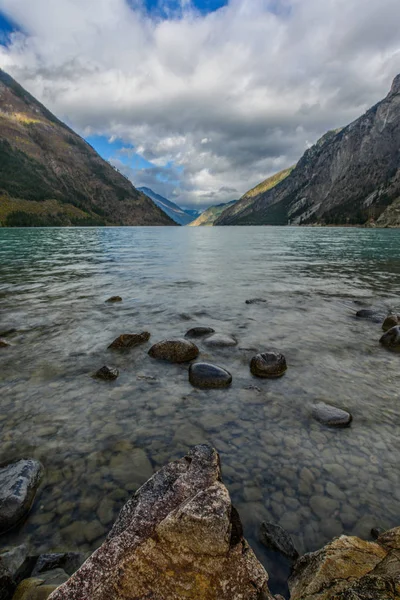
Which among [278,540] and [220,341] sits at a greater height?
[278,540]

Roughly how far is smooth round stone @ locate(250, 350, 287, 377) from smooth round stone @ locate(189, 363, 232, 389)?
3.00 feet

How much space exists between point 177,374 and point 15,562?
18.4 feet

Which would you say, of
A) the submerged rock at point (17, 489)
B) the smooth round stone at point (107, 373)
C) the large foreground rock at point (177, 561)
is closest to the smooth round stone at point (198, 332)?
the smooth round stone at point (107, 373)

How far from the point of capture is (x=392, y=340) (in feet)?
36.1

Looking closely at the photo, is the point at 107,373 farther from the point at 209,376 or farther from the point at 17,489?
the point at 17,489

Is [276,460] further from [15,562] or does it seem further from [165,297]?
[165,297]

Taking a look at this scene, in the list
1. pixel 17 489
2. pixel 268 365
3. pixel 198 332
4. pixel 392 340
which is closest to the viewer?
pixel 17 489

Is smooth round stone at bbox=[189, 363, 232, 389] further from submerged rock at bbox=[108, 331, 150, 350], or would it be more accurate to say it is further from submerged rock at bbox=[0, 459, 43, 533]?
submerged rock at bbox=[0, 459, 43, 533]

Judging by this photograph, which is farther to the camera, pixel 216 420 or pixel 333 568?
pixel 216 420

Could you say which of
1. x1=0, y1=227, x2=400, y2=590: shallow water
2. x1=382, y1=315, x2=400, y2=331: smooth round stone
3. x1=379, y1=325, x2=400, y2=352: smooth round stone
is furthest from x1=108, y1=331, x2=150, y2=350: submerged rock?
x1=382, y1=315, x2=400, y2=331: smooth round stone

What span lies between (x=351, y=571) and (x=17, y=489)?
4551mm

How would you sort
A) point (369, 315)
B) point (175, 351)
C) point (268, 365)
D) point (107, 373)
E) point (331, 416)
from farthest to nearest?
1. point (369, 315)
2. point (175, 351)
3. point (268, 365)
4. point (107, 373)
5. point (331, 416)

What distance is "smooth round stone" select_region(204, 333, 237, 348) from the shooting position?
11.1 metres

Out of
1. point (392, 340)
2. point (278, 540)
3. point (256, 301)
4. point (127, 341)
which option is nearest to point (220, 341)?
point (127, 341)
